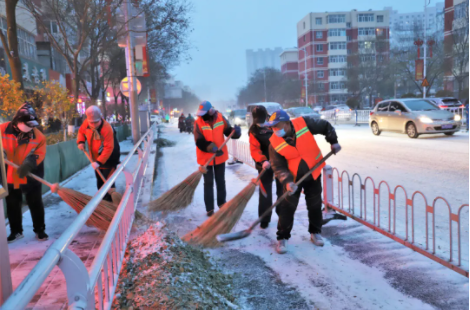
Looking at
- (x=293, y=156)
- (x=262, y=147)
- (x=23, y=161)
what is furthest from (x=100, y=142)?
(x=293, y=156)

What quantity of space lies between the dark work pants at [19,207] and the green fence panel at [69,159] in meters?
4.54

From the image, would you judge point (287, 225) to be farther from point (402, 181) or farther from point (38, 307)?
point (402, 181)

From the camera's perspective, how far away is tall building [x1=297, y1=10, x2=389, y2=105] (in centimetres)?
8269

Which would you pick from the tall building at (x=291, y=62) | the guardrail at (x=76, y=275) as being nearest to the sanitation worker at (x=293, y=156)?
the guardrail at (x=76, y=275)

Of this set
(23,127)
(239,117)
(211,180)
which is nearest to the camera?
(23,127)

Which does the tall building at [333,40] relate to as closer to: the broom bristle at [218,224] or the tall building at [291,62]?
the tall building at [291,62]

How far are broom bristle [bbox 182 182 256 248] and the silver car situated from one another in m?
11.8

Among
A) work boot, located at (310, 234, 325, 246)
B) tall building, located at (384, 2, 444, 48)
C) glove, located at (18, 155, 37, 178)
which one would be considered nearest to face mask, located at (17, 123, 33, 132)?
glove, located at (18, 155, 37, 178)

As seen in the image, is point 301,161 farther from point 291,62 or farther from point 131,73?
point 291,62

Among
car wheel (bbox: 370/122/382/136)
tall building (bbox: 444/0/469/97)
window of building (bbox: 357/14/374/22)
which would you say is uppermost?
window of building (bbox: 357/14/374/22)

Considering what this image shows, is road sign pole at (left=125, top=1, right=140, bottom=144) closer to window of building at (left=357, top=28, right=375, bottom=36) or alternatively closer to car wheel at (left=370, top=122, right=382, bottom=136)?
car wheel at (left=370, top=122, right=382, bottom=136)

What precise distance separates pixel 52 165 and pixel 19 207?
12.4 ft

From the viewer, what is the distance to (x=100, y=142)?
18.8 feet

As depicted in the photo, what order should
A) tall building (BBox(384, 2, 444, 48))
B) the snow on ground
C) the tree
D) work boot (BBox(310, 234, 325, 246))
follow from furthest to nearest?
tall building (BBox(384, 2, 444, 48)) < the tree < work boot (BBox(310, 234, 325, 246)) < the snow on ground
